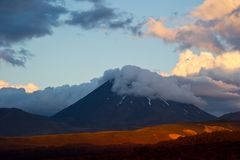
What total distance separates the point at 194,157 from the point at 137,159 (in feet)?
59.0

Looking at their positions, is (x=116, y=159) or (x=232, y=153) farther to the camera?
(x=116, y=159)

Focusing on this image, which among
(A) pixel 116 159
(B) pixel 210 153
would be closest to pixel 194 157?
(B) pixel 210 153

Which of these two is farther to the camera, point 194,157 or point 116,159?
point 116,159

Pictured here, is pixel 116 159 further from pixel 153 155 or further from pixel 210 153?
pixel 210 153

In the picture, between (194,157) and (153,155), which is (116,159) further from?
(194,157)

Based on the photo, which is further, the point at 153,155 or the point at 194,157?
the point at 153,155

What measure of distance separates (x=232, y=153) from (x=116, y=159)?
144ft

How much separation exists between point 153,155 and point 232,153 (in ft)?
91.1

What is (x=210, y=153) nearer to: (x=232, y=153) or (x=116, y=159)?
(x=232, y=153)

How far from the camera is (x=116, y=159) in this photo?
19638 centimetres

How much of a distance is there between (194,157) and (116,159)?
34.8 meters

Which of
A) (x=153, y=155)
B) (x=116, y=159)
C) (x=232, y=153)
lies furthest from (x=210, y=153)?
(x=116, y=159)

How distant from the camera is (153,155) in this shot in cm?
18662

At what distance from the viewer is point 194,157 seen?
17175 centimetres
